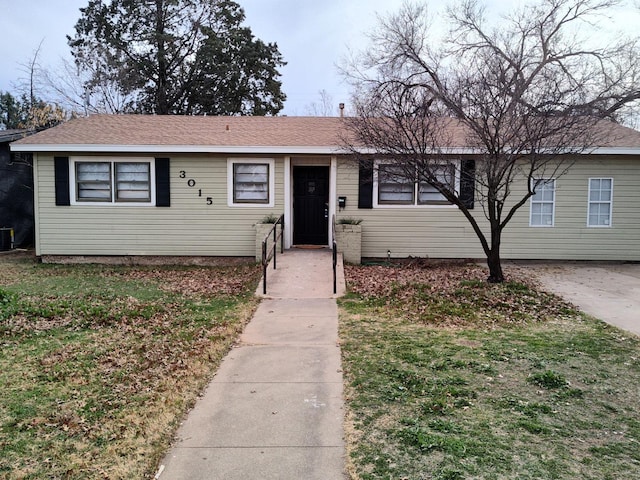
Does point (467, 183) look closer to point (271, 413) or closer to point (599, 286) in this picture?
point (599, 286)

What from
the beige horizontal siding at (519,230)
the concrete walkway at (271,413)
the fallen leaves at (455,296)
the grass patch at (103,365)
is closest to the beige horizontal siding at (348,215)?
the beige horizontal siding at (519,230)

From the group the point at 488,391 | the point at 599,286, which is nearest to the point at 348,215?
the point at 599,286

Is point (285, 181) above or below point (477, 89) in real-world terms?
below

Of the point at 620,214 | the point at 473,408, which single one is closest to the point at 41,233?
the point at 473,408

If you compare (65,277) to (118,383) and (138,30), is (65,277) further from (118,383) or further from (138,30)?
(138,30)

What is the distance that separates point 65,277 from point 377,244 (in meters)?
7.07

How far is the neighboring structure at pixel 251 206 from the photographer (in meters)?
12.3

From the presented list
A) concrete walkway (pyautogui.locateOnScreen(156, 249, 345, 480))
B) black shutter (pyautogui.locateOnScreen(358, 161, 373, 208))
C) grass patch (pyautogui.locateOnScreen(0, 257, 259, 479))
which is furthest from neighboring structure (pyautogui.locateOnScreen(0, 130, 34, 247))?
concrete walkway (pyautogui.locateOnScreen(156, 249, 345, 480))

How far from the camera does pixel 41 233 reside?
41.2ft

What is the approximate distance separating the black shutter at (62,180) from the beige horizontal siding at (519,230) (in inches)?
263

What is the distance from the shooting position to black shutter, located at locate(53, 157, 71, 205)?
12.3m

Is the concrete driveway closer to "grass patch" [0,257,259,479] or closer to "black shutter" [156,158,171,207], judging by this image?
"grass patch" [0,257,259,479]

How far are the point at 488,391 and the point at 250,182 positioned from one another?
9161mm

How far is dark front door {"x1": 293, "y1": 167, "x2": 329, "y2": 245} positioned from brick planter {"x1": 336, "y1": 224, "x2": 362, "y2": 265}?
4.62ft
